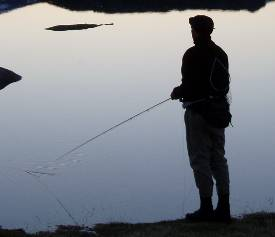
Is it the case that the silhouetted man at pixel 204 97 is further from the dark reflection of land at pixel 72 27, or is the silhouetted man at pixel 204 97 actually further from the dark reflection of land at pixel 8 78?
the dark reflection of land at pixel 72 27

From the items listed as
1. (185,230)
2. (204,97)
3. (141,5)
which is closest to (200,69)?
(204,97)

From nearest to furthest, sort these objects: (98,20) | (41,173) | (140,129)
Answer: (41,173), (140,129), (98,20)

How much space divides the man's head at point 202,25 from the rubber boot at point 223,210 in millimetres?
1806

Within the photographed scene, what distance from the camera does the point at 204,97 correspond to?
7.57 meters

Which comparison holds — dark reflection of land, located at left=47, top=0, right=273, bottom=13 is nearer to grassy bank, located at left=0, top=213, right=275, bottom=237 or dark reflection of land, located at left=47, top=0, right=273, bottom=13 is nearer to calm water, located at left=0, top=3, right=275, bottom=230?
calm water, located at left=0, top=3, right=275, bottom=230

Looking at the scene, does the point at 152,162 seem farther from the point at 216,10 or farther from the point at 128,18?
the point at 216,10

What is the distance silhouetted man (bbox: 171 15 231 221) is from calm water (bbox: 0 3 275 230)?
12.5 ft

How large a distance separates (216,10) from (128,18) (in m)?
7.05

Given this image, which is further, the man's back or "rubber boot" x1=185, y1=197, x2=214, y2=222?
"rubber boot" x1=185, y1=197, x2=214, y2=222

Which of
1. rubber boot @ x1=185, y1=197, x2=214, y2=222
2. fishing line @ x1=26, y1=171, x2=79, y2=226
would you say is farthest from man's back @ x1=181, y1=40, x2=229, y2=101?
fishing line @ x1=26, y1=171, x2=79, y2=226

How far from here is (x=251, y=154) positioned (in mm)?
16281

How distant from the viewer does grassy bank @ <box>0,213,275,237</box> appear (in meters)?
7.68

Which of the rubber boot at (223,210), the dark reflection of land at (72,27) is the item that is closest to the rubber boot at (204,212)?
the rubber boot at (223,210)

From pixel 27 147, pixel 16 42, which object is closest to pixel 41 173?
pixel 27 147
